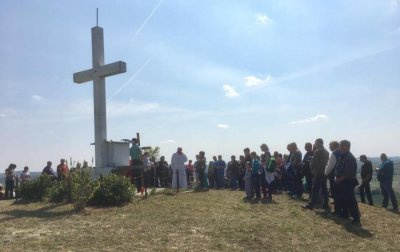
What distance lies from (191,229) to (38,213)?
4237 mm

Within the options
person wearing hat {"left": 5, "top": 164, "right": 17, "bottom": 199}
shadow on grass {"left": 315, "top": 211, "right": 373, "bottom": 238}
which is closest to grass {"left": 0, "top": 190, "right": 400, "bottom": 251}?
shadow on grass {"left": 315, "top": 211, "right": 373, "bottom": 238}

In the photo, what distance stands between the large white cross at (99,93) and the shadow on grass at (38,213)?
3.37 m

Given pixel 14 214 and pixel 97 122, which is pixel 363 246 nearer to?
pixel 14 214

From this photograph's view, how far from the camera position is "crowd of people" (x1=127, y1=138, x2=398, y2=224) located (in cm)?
1026

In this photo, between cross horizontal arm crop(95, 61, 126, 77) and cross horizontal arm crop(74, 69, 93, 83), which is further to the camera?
cross horizontal arm crop(74, 69, 93, 83)

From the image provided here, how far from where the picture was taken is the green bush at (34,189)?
44.0 feet

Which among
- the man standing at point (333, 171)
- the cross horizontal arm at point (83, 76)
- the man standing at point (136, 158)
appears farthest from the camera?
the man standing at point (136, 158)

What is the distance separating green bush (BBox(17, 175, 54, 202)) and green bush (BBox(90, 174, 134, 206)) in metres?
2.86

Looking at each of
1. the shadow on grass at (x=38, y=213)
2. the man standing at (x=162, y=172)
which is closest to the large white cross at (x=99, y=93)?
the shadow on grass at (x=38, y=213)

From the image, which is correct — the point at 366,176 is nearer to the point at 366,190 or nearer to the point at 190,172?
the point at 366,190

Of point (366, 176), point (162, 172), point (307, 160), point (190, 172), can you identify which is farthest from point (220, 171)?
point (366, 176)

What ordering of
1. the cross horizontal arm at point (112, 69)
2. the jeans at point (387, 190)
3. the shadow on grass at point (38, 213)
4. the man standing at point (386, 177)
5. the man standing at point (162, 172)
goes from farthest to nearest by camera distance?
the man standing at point (162, 172) < the cross horizontal arm at point (112, 69) < the man standing at point (386, 177) < the jeans at point (387, 190) < the shadow on grass at point (38, 213)

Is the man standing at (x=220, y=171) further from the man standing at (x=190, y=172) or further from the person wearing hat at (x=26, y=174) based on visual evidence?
the person wearing hat at (x=26, y=174)

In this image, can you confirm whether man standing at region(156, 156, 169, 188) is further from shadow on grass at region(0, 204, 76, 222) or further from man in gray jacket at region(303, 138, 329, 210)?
man in gray jacket at region(303, 138, 329, 210)
